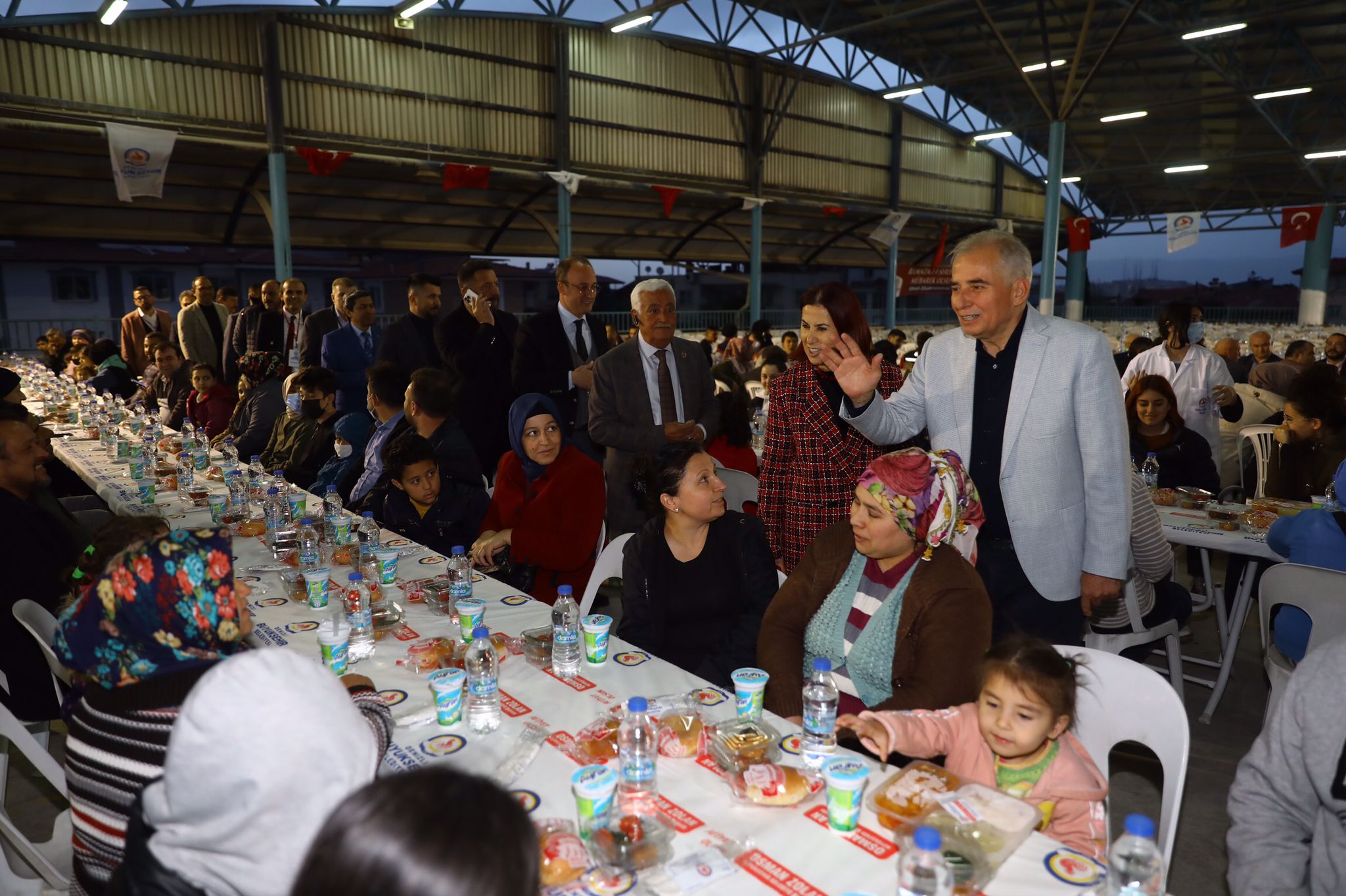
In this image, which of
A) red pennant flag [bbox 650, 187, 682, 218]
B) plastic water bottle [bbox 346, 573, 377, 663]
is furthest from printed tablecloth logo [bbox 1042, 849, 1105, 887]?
red pennant flag [bbox 650, 187, 682, 218]

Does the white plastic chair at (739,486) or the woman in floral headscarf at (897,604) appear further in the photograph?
the white plastic chair at (739,486)

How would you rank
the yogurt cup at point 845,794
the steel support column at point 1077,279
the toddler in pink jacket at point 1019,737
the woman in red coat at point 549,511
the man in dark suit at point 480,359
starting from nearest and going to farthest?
the yogurt cup at point 845,794 < the toddler in pink jacket at point 1019,737 < the woman in red coat at point 549,511 < the man in dark suit at point 480,359 < the steel support column at point 1077,279

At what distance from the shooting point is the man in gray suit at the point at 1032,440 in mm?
2391

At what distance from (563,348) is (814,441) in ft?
6.41

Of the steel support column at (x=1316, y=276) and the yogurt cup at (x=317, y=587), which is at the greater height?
the steel support column at (x=1316, y=276)

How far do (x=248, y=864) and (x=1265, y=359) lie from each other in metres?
10.3

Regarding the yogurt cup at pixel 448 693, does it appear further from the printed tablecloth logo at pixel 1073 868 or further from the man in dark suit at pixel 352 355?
the man in dark suit at pixel 352 355

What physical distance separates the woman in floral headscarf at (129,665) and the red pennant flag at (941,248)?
21.2 metres

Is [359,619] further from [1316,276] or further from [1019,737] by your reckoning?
[1316,276]

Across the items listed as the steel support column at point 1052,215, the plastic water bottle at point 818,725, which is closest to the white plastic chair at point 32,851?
the plastic water bottle at point 818,725

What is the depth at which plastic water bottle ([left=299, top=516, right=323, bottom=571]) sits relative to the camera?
9.81ft

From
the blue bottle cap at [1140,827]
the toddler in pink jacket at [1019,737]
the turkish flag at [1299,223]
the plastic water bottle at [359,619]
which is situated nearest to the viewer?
the blue bottle cap at [1140,827]

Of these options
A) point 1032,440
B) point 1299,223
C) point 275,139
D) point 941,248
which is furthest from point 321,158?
point 1299,223

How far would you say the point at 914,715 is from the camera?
1.74m
